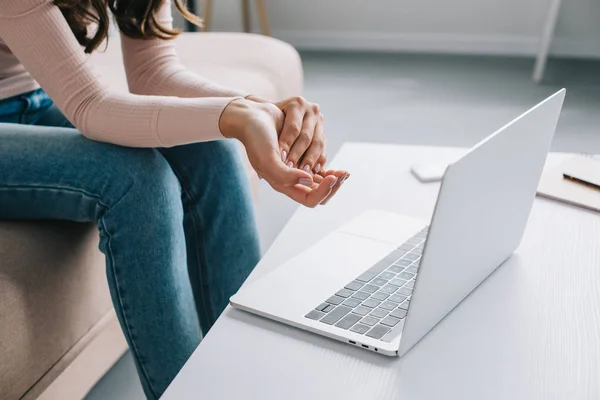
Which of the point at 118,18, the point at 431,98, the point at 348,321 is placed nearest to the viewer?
the point at 348,321

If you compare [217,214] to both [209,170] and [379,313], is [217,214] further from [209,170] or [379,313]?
[379,313]

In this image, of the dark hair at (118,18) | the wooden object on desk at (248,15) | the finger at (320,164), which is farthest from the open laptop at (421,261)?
the wooden object on desk at (248,15)

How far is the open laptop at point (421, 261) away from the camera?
2.08ft

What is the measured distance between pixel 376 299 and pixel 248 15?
2.91 meters

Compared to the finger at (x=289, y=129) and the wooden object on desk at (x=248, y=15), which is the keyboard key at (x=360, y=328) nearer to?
the finger at (x=289, y=129)

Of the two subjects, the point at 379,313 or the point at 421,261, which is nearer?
the point at 421,261

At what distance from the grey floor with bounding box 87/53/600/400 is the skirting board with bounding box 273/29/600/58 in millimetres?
77

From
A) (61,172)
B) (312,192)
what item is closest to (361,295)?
(312,192)

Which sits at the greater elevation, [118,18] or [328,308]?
[118,18]

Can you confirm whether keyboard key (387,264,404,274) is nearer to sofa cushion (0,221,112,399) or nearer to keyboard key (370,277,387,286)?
keyboard key (370,277,387,286)

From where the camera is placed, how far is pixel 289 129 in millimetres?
854

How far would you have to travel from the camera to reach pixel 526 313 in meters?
0.74

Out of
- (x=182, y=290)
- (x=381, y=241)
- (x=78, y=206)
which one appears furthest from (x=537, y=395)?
(x=78, y=206)

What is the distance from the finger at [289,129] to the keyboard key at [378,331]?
24cm
